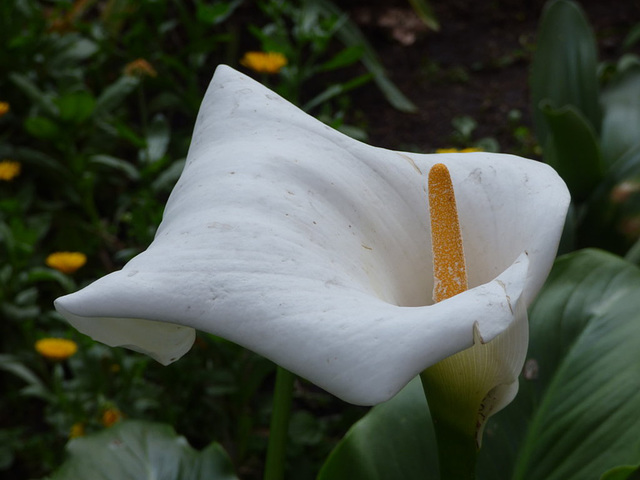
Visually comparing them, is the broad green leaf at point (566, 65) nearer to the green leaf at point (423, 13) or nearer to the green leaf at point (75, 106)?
the green leaf at point (423, 13)

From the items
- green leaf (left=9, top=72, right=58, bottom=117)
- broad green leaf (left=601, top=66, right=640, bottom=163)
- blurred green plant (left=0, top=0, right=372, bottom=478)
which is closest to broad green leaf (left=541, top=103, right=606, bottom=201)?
broad green leaf (left=601, top=66, right=640, bottom=163)

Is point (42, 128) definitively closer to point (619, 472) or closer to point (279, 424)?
point (279, 424)

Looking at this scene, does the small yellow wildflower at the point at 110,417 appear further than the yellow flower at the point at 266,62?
No

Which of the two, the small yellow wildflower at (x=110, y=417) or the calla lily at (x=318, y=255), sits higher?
the calla lily at (x=318, y=255)

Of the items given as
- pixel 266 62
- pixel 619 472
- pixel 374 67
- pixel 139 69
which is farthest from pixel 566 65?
pixel 619 472

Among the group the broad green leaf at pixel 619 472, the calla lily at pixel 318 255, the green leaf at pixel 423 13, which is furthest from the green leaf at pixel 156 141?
the green leaf at pixel 423 13
